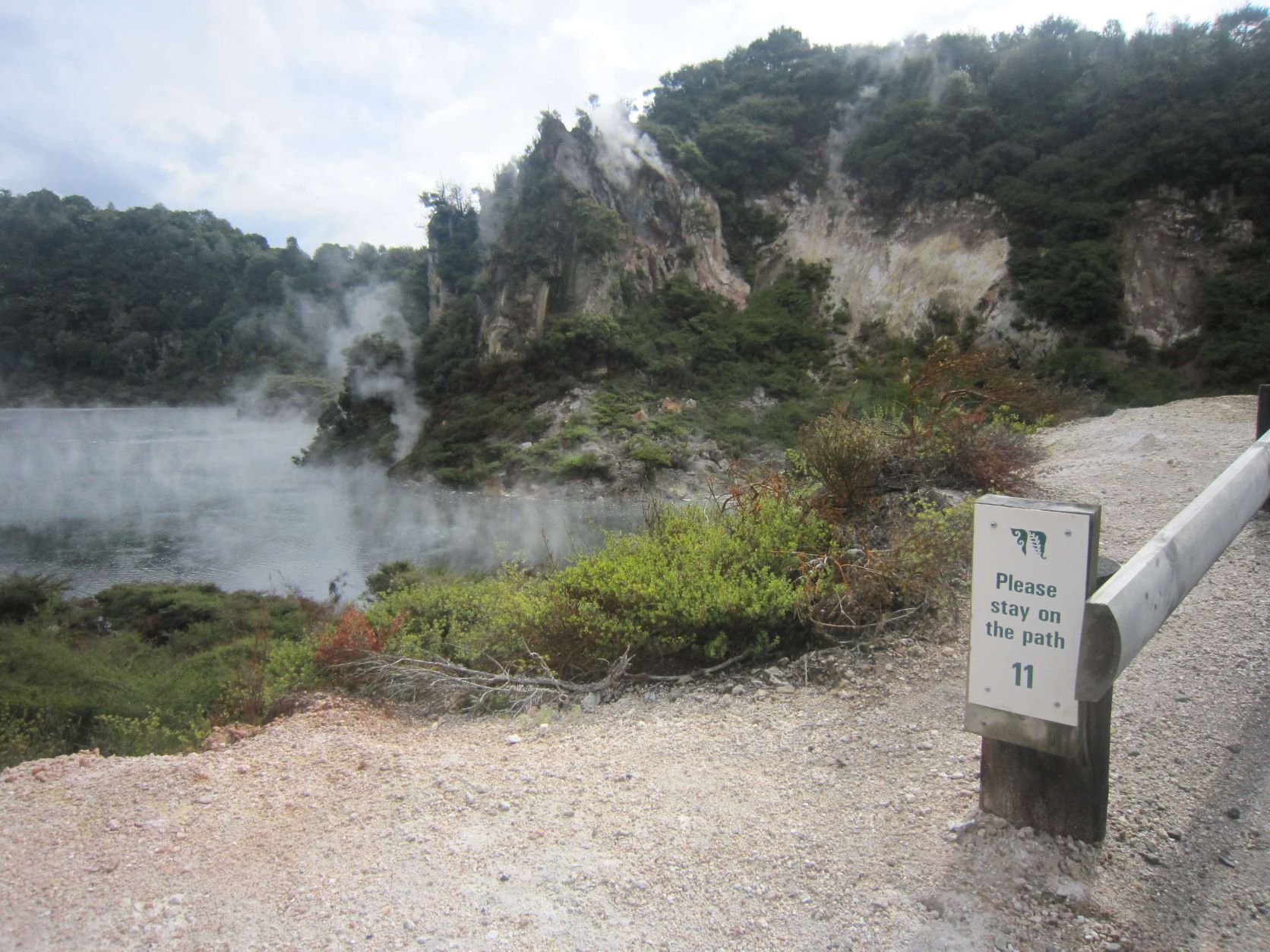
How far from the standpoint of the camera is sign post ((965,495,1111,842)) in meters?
2.40

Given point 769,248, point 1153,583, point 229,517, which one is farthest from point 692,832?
point 769,248

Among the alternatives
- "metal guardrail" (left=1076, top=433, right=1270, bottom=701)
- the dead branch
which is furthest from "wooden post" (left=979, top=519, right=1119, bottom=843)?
the dead branch

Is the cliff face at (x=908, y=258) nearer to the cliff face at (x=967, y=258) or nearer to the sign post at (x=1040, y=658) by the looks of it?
the cliff face at (x=967, y=258)

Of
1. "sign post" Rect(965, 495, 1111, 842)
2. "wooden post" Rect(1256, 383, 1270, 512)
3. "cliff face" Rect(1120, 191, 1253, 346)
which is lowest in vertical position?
"sign post" Rect(965, 495, 1111, 842)

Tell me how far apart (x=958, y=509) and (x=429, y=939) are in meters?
4.72

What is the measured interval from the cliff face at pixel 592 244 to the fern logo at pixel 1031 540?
31.0 m

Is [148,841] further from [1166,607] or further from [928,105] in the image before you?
[928,105]

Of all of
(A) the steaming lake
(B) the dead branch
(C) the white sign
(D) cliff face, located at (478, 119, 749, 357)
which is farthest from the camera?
(D) cliff face, located at (478, 119, 749, 357)

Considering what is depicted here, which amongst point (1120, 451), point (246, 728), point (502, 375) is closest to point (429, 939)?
point (246, 728)

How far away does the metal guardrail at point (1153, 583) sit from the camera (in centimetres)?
225

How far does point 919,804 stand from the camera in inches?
121

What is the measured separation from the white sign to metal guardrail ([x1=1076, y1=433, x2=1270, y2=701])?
81 millimetres

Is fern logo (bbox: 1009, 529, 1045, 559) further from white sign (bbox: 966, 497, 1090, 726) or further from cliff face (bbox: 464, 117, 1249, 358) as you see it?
cliff face (bbox: 464, 117, 1249, 358)

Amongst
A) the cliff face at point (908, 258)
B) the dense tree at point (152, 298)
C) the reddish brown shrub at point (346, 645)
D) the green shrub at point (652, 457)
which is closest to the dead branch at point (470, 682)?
the reddish brown shrub at point (346, 645)
